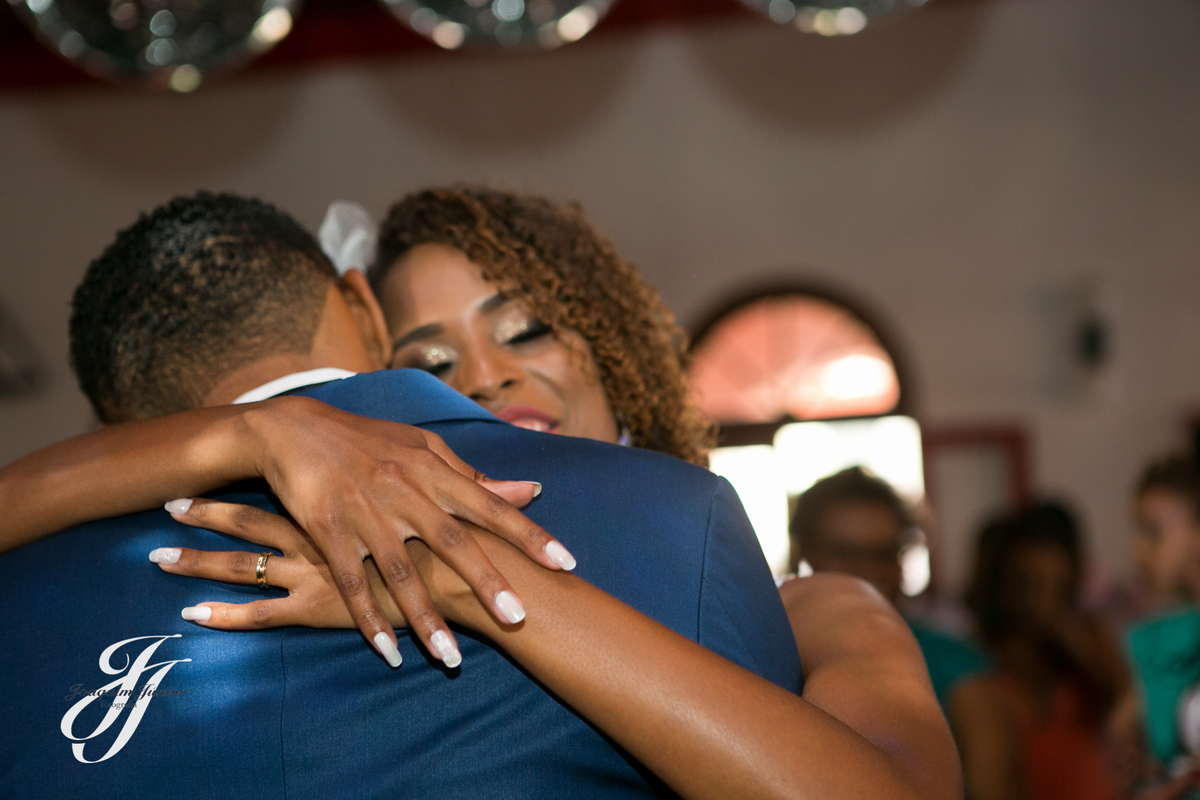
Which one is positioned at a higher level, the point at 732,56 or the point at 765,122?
the point at 732,56

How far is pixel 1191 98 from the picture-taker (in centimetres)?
670

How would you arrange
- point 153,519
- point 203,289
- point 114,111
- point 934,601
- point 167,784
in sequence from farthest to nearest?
point 114,111 < point 934,601 < point 203,289 < point 153,519 < point 167,784

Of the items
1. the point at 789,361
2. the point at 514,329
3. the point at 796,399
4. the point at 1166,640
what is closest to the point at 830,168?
the point at 789,361

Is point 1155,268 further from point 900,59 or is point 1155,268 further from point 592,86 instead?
point 592,86

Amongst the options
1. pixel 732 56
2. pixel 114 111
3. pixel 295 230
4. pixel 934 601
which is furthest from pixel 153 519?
pixel 114 111

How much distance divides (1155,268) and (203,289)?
6644 mm

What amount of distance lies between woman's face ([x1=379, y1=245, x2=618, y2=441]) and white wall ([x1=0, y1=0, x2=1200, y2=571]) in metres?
4.93

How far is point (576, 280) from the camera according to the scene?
5.99 feet

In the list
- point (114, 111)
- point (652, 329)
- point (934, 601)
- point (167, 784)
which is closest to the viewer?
point (167, 784)

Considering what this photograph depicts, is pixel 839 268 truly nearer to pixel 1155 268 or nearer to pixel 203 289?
pixel 1155 268

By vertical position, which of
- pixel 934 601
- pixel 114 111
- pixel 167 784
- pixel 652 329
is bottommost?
pixel 934 601

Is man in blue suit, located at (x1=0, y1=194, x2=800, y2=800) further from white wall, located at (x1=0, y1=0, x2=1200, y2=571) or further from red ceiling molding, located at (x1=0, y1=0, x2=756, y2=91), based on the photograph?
red ceiling molding, located at (x1=0, y1=0, x2=756, y2=91)

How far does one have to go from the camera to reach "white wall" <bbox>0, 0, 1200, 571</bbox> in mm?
6629

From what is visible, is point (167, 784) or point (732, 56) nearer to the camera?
point (167, 784)
